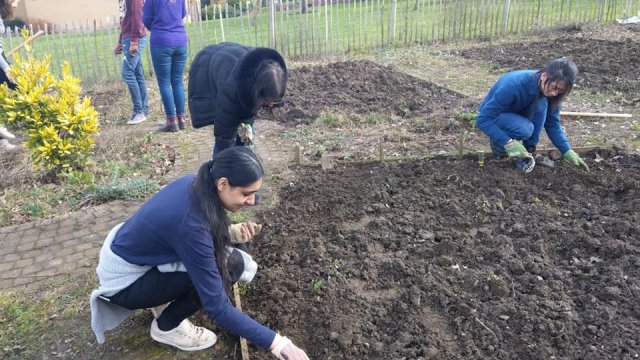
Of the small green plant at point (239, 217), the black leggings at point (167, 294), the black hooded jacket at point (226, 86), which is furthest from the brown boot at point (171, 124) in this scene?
the black leggings at point (167, 294)

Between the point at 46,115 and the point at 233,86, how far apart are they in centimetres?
234

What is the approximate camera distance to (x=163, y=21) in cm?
565

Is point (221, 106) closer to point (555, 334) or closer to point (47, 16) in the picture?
point (555, 334)

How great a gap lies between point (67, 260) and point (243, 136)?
1.52 meters

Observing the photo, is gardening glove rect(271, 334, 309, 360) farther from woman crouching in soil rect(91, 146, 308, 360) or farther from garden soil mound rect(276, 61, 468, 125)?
garden soil mound rect(276, 61, 468, 125)

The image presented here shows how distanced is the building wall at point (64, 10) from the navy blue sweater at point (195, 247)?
64.7 feet

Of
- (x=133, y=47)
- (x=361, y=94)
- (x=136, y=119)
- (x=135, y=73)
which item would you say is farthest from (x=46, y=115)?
(x=361, y=94)

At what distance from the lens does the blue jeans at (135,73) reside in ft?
21.2

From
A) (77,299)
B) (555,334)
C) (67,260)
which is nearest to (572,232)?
(555,334)

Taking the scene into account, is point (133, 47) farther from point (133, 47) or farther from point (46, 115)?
point (46, 115)

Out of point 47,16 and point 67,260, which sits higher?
point 47,16

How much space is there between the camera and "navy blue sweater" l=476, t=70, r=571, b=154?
4354 mm

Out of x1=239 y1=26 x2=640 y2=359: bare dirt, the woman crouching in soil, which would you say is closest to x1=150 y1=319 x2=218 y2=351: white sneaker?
the woman crouching in soil

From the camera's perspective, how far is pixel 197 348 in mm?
2875
